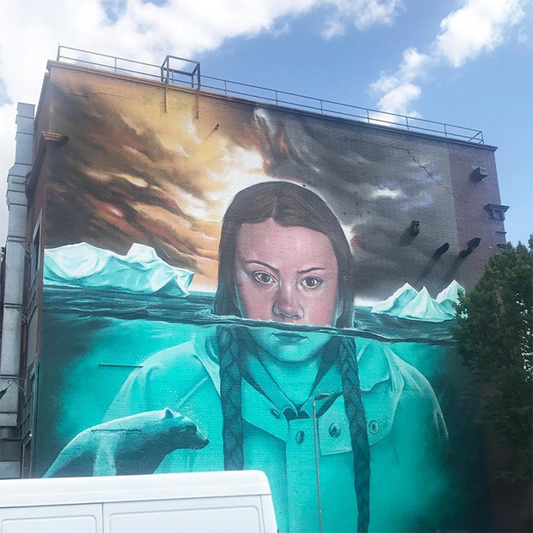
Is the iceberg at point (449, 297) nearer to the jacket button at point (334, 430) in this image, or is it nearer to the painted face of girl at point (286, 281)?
the painted face of girl at point (286, 281)

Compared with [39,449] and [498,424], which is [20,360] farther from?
[498,424]

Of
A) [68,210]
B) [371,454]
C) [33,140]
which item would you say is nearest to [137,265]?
[68,210]

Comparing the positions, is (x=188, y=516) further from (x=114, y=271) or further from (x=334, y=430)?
(x=334, y=430)

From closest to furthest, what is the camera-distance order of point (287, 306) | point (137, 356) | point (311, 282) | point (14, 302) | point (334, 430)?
point (137, 356), point (334, 430), point (287, 306), point (311, 282), point (14, 302)

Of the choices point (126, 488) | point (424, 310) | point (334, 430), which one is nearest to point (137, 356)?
point (334, 430)

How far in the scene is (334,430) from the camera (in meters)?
27.6

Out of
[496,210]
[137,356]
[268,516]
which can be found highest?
[496,210]

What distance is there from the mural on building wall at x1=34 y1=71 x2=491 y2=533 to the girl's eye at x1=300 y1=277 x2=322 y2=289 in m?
0.09

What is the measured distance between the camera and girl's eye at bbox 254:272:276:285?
93.2 ft

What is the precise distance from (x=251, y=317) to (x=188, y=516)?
58.6 feet

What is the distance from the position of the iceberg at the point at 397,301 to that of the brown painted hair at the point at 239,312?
142 centimetres

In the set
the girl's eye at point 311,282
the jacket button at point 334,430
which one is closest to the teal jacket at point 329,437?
the jacket button at point 334,430

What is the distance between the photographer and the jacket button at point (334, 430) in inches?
1085

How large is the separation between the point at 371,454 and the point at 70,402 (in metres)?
11.4
